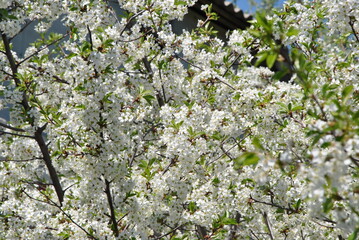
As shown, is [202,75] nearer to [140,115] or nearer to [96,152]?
A: [140,115]

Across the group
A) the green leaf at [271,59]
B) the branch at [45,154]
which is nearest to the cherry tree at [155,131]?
the branch at [45,154]

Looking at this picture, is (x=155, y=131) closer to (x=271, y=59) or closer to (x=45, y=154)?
(x=45, y=154)

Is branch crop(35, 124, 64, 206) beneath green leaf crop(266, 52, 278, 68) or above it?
above

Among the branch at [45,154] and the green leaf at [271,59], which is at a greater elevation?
the branch at [45,154]

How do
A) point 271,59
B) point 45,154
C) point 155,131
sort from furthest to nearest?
point 155,131 < point 45,154 < point 271,59

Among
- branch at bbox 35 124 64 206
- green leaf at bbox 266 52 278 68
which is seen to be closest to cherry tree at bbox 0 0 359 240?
branch at bbox 35 124 64 206

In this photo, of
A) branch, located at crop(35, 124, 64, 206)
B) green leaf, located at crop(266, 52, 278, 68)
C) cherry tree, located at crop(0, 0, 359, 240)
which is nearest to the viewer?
green leaf, located at crop(266, 52, 278, 68)

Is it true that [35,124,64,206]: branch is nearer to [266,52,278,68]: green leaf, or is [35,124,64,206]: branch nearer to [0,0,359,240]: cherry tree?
[0,0,359,240]: cherry tree

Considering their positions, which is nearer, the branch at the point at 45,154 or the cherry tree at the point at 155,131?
the cherry tree at the point at 155,131

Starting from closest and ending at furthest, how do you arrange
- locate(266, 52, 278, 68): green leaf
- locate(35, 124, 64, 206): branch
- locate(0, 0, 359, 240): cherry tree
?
1. locate(266, 52, 278, 68): green leaf
2. locate(0, 0, 359, 240): cherry tree
3. locate(35, 124, 64, 206): branch

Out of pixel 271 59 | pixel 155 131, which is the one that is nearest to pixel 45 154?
pixel 155 131

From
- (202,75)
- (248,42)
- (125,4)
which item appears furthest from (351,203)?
(125,4)

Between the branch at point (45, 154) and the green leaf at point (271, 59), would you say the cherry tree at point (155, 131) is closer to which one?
the branch at point (45, 154)

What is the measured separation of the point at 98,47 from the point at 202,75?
132 centimetres
